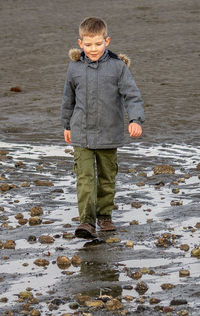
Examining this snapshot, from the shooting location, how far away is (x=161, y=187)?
885cm

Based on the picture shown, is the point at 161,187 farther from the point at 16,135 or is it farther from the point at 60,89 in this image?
the point at 60,89

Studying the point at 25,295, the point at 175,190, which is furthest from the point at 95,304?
the point at 175,190

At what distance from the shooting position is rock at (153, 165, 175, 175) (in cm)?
947

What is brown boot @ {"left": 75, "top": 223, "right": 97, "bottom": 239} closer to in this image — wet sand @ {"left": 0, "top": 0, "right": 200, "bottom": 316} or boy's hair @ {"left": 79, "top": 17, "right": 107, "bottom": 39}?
wet sand @ {"left": 0, "top": 0, "right": 200, "bottom": 316}

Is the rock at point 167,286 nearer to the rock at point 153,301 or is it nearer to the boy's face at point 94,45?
the rock at point 153,301

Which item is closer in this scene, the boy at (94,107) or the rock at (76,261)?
the rock at (76,261)

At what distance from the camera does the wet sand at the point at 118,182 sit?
18.8ft

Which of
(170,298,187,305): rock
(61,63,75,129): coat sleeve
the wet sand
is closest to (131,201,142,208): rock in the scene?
the wet sand

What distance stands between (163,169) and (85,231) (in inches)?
107

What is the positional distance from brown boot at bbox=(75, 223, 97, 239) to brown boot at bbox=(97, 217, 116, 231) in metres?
0.26

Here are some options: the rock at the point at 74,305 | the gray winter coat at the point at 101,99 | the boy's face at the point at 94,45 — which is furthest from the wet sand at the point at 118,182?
the boy's face at the point at 94,45

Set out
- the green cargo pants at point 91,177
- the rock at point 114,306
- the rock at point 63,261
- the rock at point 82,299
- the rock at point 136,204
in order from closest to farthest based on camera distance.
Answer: the rock at point 114,306 → the rock at point 82,299 → the rock at point 63,261 → the green cargo pants at point 91,177 → the rock at point 136,204

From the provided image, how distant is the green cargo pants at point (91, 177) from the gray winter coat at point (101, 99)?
13 cm

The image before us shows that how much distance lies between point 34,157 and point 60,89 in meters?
5.28
